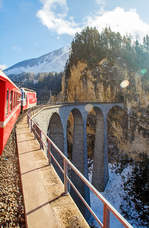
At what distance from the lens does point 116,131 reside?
104ft

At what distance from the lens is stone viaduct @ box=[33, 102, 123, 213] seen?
12748 millimetres

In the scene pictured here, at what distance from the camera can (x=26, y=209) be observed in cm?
259

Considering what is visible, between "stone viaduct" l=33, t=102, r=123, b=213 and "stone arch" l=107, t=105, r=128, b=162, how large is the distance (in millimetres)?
1866

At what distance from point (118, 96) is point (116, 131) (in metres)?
8.02

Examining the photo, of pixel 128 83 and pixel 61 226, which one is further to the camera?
pixel 128 83

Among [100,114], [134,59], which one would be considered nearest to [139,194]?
[100,114]

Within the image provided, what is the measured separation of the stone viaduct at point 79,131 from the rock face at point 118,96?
3.01m

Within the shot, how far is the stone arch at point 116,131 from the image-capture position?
30.5 metres

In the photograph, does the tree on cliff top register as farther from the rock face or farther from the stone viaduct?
the stone viaduct

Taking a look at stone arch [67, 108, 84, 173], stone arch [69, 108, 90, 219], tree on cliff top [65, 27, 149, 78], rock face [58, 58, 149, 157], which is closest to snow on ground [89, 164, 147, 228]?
rock face [58, 58, 149, 157]

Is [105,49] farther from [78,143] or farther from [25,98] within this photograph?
[25,98]

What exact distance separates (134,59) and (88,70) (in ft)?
42.9

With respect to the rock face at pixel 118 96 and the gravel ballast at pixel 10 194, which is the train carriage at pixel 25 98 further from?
the rock face at pixel 118 96

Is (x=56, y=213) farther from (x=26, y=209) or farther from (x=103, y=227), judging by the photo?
(x=103, y=227)
